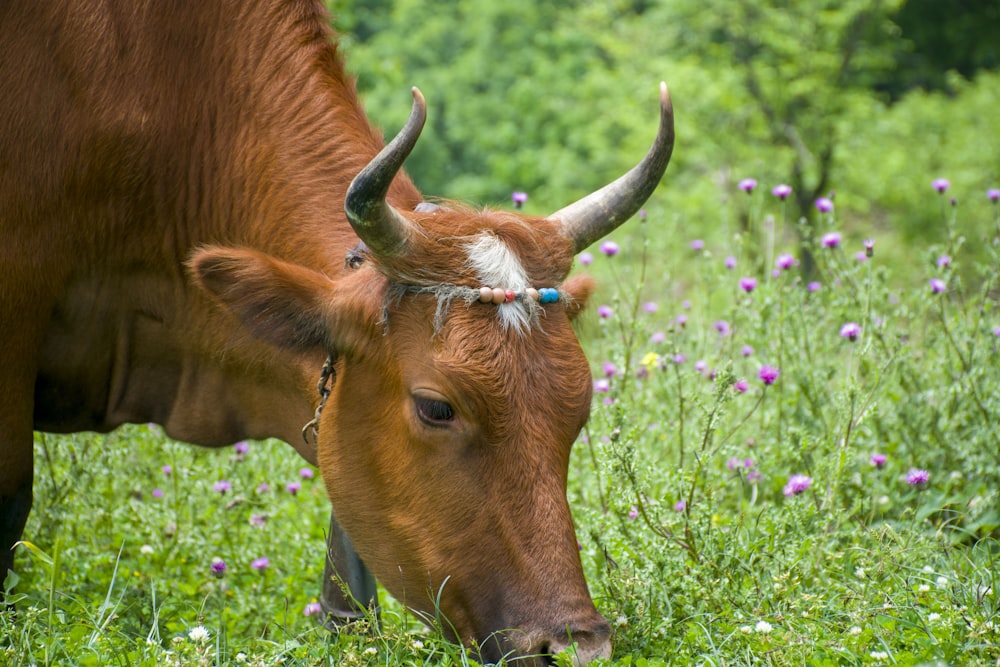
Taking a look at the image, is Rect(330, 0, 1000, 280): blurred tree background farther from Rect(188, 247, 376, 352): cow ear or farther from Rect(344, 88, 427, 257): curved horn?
Rect(344, 88, 427, 257): curved horn

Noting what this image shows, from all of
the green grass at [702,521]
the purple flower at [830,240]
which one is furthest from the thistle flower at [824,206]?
the purple flower at [830,240]

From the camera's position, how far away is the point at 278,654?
3312mm

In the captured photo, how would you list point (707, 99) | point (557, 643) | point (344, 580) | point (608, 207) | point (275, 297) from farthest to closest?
1. point (707, 99)
2. point (344, 580)
3. point (608, 207)
4. point (275, 297)
5. point (557, 643)

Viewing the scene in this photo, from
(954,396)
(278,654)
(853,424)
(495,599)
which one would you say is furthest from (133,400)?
(954,396)

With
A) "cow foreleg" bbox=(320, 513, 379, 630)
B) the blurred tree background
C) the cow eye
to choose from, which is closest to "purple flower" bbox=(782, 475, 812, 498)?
the cow eye

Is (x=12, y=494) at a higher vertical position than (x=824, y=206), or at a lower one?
lower

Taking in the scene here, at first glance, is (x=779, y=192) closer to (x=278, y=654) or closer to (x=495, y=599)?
(x=495, y=599)

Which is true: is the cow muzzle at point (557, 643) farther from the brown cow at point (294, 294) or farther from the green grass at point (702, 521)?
the green grass at point (702, 521)

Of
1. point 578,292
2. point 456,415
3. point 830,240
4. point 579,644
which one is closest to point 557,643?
point 579,644

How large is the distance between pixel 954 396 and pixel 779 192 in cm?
125

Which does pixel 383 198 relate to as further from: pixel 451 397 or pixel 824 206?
pixel 824 206

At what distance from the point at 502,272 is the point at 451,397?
1.37 feet

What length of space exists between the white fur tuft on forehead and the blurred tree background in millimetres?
9258

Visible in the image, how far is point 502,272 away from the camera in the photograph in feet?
10.9
